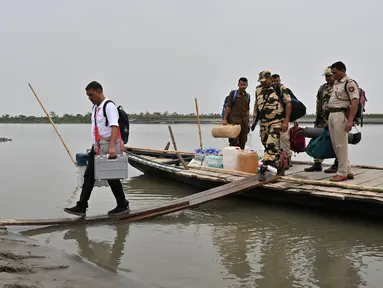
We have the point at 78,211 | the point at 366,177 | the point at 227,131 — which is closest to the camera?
the point at 78,211

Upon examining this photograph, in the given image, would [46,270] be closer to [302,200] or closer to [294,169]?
[302,200]

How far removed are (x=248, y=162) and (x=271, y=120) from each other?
47.3 inches

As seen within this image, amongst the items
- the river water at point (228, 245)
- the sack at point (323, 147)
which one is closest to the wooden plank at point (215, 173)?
the river water at point (228, 245)

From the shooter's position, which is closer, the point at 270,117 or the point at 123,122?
the point at 123,122

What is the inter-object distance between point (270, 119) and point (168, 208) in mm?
2149

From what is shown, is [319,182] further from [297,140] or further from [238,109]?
[238,109]

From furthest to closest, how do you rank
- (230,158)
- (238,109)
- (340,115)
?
(238,109) < (230,158) < (340,115)

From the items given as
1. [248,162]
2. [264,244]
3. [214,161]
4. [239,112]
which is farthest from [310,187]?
[239,112]

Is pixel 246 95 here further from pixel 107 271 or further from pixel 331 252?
pixel 107 271

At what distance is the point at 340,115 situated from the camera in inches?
245

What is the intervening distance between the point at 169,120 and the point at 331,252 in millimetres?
67214

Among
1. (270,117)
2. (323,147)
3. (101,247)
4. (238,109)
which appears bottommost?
(101,247)

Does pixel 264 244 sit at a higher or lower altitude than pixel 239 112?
lower

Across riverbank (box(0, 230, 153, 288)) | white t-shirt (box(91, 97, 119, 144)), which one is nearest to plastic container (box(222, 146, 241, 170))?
white t-shirt (box(91, 97, 119, 144))
